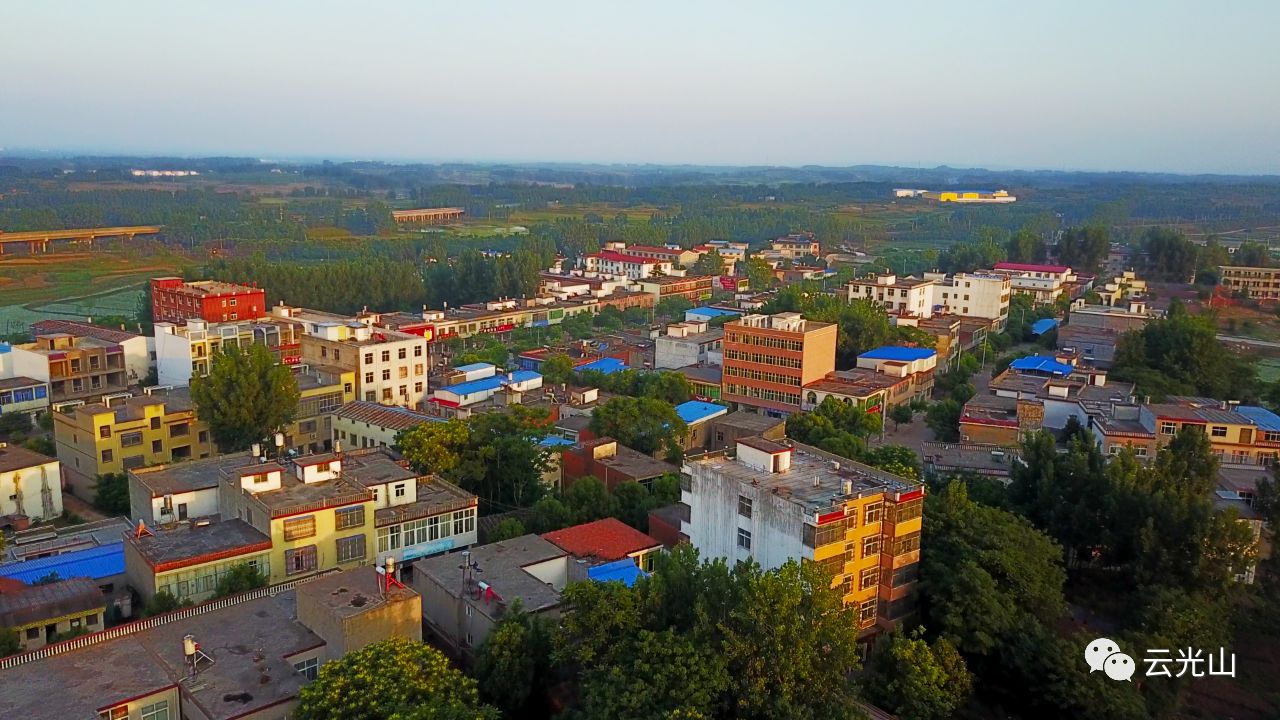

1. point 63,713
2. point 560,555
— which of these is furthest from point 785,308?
point 63,713

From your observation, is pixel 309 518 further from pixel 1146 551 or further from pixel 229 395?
pixel 1146 551

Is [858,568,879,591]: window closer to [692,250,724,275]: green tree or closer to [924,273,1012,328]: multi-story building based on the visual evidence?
[924,273,1012,328]: multi-story building

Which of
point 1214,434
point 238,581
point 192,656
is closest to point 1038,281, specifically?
point 1214,434

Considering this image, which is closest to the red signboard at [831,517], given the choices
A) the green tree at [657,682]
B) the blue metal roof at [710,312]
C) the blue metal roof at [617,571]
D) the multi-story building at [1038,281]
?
the blue metal roof at [617,571]

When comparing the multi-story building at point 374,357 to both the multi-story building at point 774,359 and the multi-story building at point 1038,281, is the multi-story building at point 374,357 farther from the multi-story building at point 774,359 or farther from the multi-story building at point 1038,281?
the multi-story building at point 1038,281

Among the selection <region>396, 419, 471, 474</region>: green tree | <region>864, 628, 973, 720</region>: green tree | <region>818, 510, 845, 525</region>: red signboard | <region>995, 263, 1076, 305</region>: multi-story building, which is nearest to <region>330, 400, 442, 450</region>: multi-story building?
<region>396, 419, 471, 474</region>: green tree

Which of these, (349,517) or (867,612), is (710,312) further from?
(867,612)
